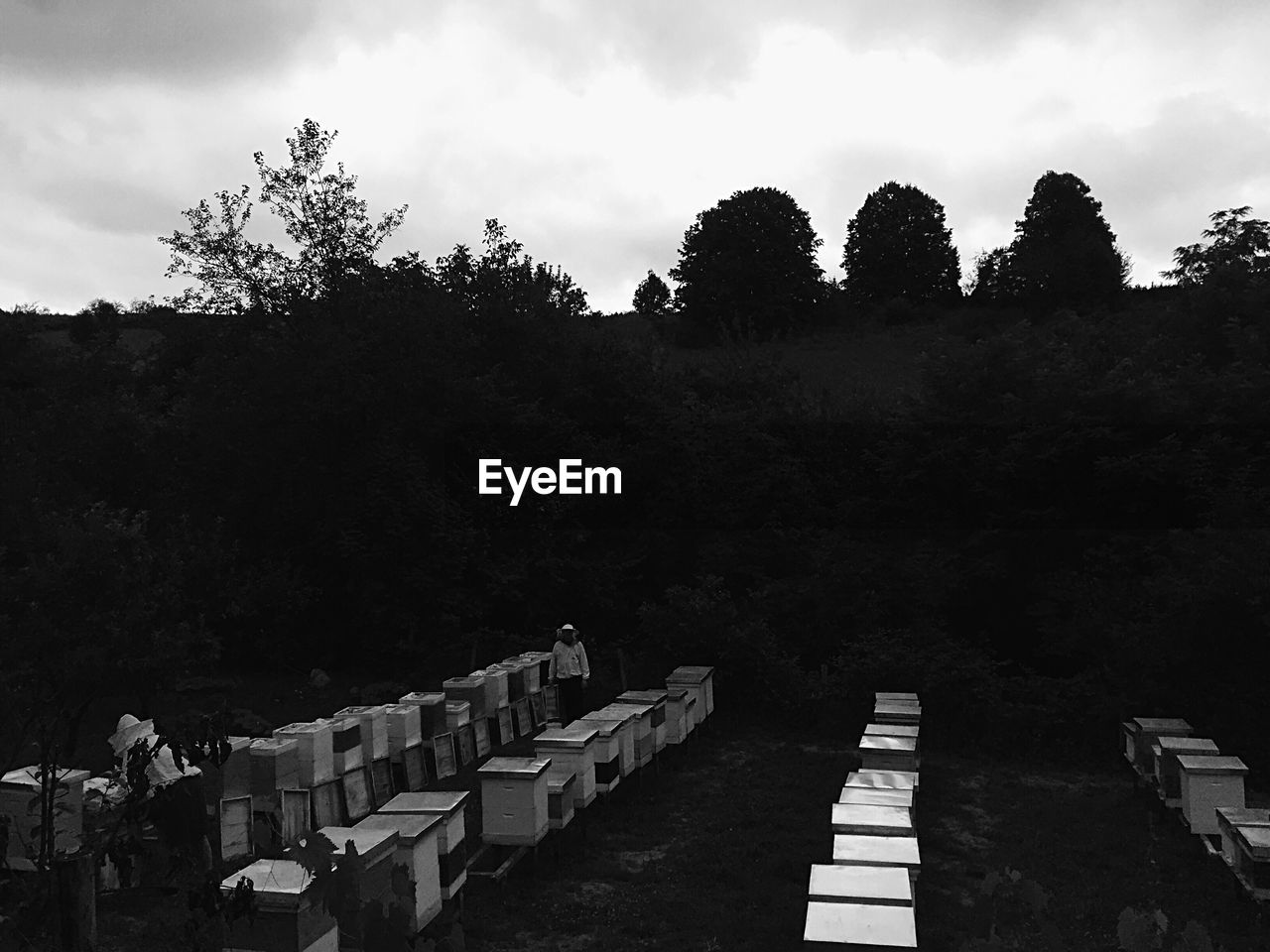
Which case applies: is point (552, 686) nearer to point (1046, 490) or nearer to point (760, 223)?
point (1046, 490)

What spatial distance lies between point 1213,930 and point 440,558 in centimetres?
1257

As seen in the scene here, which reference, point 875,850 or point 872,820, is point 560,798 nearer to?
point 872,820

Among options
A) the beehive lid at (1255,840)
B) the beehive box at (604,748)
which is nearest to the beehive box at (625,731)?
the beehive box at (604,748)

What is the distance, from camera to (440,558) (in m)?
17.6

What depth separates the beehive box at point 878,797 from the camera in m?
7.55

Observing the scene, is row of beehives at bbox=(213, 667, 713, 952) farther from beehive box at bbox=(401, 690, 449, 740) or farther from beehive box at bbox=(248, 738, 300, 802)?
beehive box at bbox=(401, 690, 449, 740)

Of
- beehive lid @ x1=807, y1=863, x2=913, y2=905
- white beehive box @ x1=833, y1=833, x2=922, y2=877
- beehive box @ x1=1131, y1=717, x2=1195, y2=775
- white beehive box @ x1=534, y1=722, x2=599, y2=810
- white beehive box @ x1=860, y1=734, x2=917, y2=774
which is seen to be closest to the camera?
beehive lid @ x1=807, y1=863, x2=913, y2=905

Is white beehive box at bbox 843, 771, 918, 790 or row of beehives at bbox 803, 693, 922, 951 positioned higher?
row of beehives at bbox 803, 693, 922, 951

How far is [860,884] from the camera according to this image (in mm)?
5734

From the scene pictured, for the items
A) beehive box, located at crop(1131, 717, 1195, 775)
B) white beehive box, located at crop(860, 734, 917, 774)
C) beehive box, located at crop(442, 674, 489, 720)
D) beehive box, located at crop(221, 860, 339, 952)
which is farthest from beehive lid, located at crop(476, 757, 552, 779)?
beehive box, located at crop(1131, 717, 1195, 775)

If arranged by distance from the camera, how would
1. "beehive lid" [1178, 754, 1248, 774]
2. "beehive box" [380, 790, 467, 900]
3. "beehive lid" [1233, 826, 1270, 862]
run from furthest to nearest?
"beehive lid" [1178, 754, 1248, 774]
"beehive lid" [1233, 826, 1270, 862]
"beehive box" [380, 790, 467, 900]

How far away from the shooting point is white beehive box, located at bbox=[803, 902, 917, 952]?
4.97 m

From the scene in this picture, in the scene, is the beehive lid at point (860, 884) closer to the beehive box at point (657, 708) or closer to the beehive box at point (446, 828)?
the beehive box at point (446, 828)

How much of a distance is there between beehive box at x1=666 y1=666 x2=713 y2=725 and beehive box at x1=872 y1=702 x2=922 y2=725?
2.04 meters
